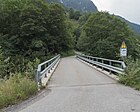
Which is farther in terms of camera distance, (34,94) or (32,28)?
(32,28)

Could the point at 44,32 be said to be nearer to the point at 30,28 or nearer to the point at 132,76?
the point at 30,28

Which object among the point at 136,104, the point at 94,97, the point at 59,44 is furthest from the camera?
the point at 59,44

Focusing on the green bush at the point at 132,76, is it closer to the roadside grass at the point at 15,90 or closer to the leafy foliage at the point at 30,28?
the roadside grass at the point at 15,90

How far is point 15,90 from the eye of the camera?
38.4 ft

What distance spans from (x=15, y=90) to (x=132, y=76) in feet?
21.9

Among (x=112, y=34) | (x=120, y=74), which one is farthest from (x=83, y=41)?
(x=120, y=74)

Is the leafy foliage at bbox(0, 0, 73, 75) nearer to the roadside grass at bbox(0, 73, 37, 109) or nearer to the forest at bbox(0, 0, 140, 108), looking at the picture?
the forest at bbox(0, 0, 140, 108)

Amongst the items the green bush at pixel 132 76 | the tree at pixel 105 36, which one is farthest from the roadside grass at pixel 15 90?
the tree at pixel 105 36

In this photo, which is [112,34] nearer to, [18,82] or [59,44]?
[59,44]

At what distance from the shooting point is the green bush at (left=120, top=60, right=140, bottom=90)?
15473 millimetres

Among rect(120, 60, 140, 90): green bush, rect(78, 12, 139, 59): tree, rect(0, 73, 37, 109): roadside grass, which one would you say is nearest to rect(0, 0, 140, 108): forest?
rect(78, 12, 139, 59): tree

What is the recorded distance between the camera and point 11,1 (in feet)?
236

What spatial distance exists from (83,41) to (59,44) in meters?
11.6

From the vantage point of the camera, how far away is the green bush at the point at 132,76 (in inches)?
609
